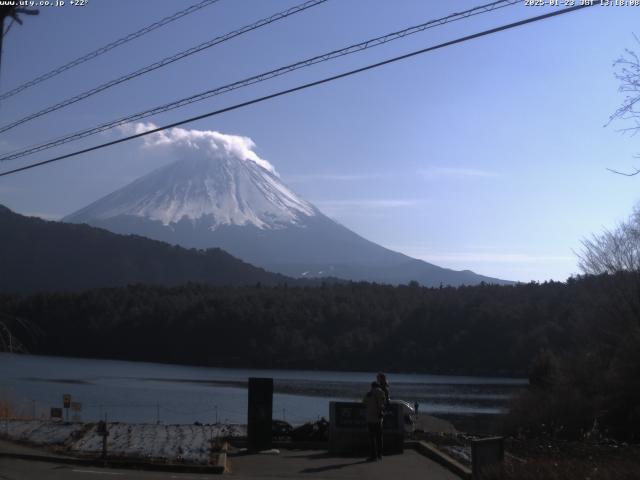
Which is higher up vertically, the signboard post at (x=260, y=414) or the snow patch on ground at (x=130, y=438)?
the signboard post at (x=260, y=414)

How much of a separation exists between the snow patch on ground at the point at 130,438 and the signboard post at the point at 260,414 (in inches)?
34.3

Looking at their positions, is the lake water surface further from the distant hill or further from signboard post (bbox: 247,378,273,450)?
the distant hill

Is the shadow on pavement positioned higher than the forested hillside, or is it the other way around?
the forested hillside

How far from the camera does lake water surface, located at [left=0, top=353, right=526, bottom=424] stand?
116 ft

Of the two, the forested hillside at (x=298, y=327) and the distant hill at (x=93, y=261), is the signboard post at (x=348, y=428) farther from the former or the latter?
the distant hill at (x=93, y=261)

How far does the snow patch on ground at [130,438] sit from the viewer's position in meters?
14.6

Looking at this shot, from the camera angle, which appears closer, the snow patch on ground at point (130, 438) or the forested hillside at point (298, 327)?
the snow patch on ground at point (130, 438)

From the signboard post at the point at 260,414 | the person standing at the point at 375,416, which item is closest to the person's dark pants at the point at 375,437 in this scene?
the person standing at the point at 375,416

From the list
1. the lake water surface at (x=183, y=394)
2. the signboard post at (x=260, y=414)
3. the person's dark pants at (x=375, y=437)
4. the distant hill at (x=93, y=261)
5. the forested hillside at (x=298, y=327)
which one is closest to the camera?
the person's dark pants at (x=375, y=437)

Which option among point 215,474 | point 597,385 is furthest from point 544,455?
point 597,385

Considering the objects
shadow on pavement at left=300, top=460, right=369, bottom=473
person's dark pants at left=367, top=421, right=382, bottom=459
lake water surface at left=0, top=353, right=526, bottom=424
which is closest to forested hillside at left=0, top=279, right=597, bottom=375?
lake water surface at left=0, top=353, right=526, bottom=424

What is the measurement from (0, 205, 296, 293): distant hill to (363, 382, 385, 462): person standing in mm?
130858

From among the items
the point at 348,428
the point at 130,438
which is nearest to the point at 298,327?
the point at 130,438

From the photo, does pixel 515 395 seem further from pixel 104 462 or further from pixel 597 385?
pixel 104 462
